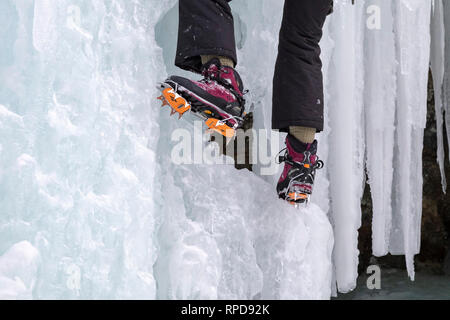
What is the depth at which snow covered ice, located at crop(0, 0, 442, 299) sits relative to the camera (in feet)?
3.72

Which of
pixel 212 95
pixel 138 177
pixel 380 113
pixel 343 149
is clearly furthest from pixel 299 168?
pixel 380 113

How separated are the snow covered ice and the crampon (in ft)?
0.64

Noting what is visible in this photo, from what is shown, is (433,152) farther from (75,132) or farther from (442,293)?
(75,132)

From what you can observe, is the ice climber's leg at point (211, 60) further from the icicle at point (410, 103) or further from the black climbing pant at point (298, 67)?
the icicle at point (410, 103)

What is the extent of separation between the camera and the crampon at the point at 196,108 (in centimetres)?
120

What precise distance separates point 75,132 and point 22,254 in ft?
1.12

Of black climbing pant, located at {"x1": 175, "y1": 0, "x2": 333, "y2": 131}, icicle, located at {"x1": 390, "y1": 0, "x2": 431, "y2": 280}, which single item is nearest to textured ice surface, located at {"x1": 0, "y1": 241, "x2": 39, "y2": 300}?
black climbing pant, located at {"x1": 175, "y1": 0, "x2": 333, "y2": 131}

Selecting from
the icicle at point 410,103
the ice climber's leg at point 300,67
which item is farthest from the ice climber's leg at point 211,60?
the icicle at point 410,103

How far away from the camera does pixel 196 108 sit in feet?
4.16

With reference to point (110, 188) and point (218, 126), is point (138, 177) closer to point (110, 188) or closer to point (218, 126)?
point (110, 188)

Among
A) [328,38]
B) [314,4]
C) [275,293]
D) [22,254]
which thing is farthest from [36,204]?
[328,38]

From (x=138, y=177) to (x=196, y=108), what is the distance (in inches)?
10.5

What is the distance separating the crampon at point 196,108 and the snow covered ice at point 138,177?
19 cm

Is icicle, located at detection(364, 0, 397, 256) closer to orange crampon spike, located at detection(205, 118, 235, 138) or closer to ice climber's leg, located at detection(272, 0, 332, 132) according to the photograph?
ice climber's leg, located at detection(272, 0, 332, 132)
